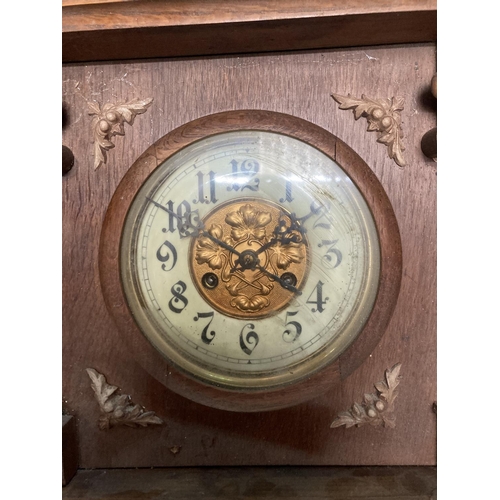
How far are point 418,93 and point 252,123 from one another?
286 mm

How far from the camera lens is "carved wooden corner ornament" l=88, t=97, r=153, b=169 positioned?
2.48ft

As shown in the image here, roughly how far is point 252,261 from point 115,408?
0.35m

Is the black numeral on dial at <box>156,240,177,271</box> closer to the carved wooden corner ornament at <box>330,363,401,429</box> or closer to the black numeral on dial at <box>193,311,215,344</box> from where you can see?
the black numeral on dial at <box>193,311,215,344</box>

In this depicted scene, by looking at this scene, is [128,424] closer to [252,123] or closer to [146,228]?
[146,228]

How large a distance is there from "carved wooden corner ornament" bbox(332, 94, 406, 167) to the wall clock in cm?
5

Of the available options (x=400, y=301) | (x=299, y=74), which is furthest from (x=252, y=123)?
(x=400, y=301)

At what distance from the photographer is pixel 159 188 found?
75cm

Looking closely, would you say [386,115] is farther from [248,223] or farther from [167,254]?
[167,254]

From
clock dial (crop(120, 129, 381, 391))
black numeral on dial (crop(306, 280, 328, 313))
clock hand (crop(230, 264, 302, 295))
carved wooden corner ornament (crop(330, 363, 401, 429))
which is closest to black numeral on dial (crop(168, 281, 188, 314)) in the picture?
clock dial (crop(120, 129, 381, 391))

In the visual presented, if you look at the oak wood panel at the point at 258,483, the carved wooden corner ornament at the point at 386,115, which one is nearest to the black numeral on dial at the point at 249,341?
the oak wood panel at the point at 258,483

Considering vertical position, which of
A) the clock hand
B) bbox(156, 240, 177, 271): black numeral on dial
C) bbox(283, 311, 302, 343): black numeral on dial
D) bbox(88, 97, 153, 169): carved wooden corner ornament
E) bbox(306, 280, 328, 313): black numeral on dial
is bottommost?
bbox(283, 311, 302, 343): black numeral on dial

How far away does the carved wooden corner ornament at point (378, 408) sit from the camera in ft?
2.42

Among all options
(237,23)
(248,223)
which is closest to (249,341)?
(248,223)

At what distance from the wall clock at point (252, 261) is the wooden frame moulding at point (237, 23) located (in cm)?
12
